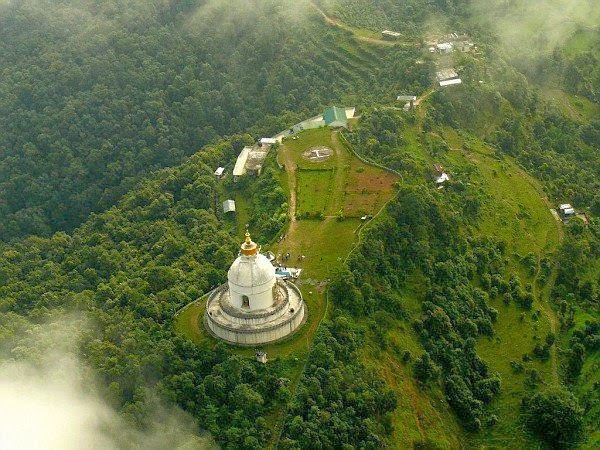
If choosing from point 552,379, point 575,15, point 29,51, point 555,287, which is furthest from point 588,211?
point 29,51

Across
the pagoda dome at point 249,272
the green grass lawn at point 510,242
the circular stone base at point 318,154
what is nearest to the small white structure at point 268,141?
the circular stone base at point 318,154

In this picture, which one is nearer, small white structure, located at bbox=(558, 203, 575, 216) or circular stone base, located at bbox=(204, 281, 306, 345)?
circular stone base, located at bbox=(204, 281, 306, 345)

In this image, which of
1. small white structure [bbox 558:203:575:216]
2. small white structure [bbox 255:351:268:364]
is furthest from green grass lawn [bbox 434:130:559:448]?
small white structure [bbox 255:351:268:364]

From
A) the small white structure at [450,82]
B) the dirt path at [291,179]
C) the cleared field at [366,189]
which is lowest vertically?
the dirt path at [291,179]

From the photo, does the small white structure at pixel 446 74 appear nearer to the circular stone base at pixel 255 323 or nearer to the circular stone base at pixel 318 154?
the circular stone base at pixel 318 154

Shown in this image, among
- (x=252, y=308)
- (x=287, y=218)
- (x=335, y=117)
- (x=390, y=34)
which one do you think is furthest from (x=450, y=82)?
(x=252, y=308)

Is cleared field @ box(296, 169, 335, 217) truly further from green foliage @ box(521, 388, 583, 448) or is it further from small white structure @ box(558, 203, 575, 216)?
small white structure @ box(558, 203, 575, 216)

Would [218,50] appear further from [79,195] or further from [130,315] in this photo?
[130,315]
